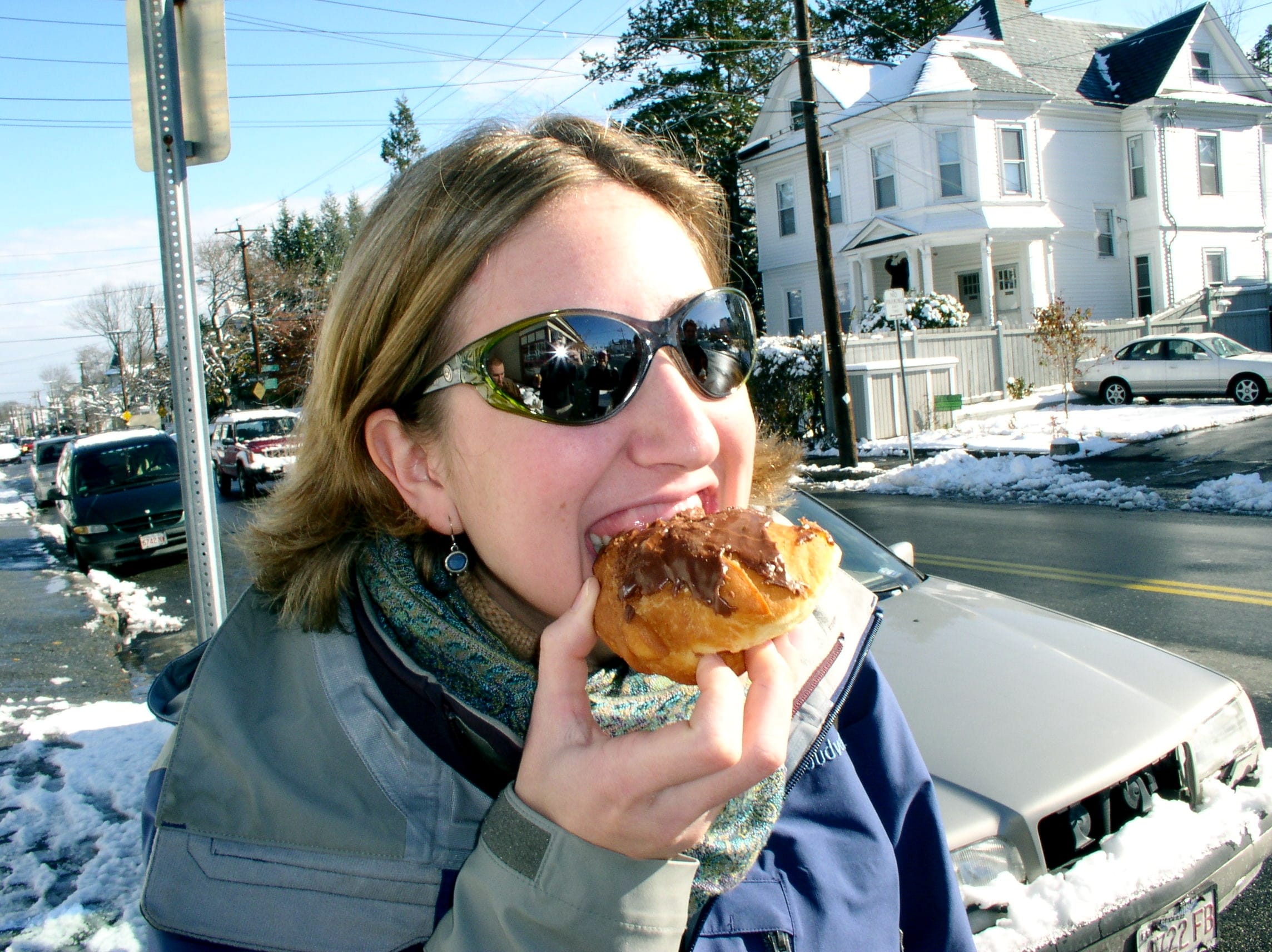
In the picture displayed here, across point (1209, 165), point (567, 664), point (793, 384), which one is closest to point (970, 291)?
point (1209, 165)

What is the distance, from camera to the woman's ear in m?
1.73

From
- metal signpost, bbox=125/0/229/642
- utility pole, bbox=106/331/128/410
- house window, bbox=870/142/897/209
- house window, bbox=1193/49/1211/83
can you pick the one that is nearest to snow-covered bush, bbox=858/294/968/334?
house window, bbox=870/142/897/209

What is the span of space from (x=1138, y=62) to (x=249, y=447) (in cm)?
3107

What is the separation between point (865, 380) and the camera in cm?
2061

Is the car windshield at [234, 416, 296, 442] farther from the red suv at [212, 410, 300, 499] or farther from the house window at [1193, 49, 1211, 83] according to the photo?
the house window at [1193, 49, 1211, 83]

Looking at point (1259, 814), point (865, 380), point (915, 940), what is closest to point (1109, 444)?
point (865, 380)

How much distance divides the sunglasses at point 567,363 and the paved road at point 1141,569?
3301 millimetres

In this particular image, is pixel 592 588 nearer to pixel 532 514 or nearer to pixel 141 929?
pixel 532 514

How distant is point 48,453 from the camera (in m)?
37.6

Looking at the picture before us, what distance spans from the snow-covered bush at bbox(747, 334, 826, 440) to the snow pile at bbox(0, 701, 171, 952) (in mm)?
16528

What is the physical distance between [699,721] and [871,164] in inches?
1236

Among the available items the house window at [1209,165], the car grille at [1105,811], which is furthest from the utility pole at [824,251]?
the house window at [1209,165]

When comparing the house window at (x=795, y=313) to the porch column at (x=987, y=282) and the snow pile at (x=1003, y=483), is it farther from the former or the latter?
the snow pile at (x=1003, y=483)

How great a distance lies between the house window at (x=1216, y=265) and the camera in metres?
31.3
